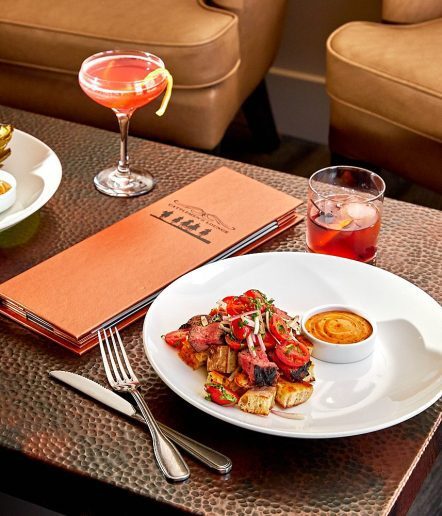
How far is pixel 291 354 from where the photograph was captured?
3.06 feet

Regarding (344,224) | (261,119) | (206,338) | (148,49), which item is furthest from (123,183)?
(261,119)

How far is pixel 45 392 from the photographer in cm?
98

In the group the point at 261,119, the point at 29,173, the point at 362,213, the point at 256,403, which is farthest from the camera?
the point at 261,119

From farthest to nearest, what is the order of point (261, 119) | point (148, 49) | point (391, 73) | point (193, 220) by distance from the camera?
point (261, 119)
point (148, 49)
point (391, 73)
point (193, 220)

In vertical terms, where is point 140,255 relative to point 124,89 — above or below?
below

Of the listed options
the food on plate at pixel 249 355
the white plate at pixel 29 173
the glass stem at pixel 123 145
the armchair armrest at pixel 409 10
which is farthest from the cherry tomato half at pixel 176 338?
the armchair armrest at pixel 409 10

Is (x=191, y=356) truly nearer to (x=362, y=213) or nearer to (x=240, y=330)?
(x=240, y=330)

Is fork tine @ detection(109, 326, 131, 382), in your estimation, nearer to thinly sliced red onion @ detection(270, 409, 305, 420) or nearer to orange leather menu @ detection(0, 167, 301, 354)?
orange leather menu @ detection(0, 167, 301, 354)

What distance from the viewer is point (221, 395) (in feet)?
2.97

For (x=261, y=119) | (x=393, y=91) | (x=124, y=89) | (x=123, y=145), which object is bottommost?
(x=261, y=119)

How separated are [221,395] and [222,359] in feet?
0.17

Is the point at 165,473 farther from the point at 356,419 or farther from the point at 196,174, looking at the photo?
the point at 196,174

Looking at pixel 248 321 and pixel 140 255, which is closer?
pixel 248 321

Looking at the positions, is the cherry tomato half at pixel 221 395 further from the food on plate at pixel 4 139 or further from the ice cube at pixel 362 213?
the food on plate at pixel 4 139
